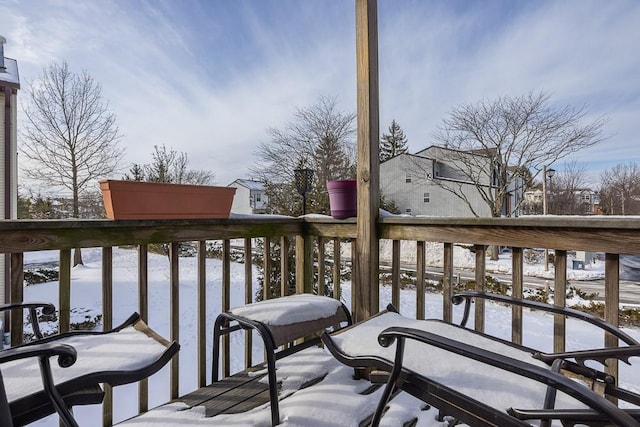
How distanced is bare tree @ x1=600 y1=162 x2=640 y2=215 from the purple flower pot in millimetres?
1657

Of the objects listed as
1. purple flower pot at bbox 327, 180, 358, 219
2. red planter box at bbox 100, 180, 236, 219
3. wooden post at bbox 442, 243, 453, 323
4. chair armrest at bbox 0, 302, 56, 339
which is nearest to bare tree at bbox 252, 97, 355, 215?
purple flower pot at bbox 327, 180, 358, 219

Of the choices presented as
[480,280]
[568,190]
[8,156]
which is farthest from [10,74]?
[568,190]

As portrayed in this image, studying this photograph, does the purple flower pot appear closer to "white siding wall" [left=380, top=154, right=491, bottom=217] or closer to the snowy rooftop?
"white siding wall" [left=380, top=154, right=491, bottom=217]

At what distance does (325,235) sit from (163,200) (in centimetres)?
98

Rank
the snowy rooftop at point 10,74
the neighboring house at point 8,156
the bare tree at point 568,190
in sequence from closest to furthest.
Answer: the bare tree at point 568,190 < the snowy rooftop at point 10,74 < the neighboring house at point 8,156

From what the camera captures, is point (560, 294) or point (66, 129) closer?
point (560, 294)

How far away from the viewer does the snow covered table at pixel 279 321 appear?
4.38 ft

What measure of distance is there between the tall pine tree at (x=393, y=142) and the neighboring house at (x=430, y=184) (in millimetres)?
118

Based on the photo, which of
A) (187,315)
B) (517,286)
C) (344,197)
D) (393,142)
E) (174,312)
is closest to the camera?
(517,286)

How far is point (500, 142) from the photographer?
6211 mm

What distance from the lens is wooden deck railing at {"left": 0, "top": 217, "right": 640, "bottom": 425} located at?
4.11 feet

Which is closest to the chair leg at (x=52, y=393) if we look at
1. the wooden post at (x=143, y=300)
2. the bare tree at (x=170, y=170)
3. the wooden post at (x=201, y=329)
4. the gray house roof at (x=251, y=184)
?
the wooden post at (x=143, y=300)

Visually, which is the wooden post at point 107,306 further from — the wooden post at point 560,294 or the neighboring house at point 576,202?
the neighboring house at point 576,202

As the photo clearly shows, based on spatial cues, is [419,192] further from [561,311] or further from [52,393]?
[52,393]
